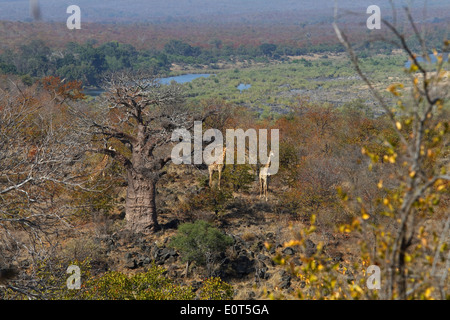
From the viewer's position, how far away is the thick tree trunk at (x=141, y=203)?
12.9m

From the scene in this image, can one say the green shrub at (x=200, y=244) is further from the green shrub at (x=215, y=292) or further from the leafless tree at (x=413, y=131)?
the leafless tree at (x=413, y=131)

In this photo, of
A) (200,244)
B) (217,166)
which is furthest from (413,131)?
(217,166)

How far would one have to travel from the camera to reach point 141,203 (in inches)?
516

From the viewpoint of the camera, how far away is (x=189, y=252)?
37.5 feet

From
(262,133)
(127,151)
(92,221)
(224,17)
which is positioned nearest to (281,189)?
(262,133)

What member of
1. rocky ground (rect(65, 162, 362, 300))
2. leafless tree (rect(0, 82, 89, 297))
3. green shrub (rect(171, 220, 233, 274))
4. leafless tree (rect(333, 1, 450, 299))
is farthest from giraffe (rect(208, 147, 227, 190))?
leafless tree (rect(333, 1, 450, 299))

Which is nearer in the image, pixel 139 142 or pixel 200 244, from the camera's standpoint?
pixel 200 244

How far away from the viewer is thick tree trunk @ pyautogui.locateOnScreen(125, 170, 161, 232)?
42.2 ft

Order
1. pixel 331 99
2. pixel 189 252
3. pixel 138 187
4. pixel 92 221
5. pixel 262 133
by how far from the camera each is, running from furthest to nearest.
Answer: pixel 331 99
pixel 262 133
pixel 92 221
pixel 138 187
pixel 189 252

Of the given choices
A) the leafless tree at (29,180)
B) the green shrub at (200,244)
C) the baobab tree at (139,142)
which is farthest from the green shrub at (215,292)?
the baobab tree at (139,142)

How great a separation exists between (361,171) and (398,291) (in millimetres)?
11092

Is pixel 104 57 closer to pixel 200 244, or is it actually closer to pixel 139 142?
pixel 139 142
